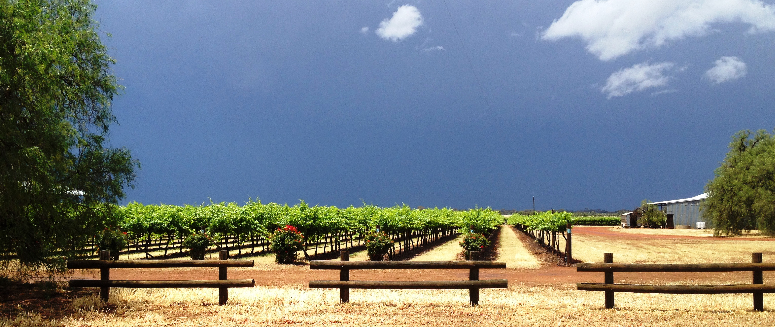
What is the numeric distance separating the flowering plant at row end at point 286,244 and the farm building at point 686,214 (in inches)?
2202

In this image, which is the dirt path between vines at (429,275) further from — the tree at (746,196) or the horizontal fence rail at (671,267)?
the tree at (746,196)

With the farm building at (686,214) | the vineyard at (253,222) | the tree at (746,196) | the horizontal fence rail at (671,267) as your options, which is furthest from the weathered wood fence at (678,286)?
the farm building at (686,214)

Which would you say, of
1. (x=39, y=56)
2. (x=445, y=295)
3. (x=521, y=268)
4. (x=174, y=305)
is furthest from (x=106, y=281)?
(x=521, y=268)

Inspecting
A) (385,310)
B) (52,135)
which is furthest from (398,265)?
(52,135)

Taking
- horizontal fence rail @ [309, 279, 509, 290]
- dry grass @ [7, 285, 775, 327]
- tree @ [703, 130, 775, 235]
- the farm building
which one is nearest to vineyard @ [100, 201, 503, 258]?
dry grass @ [7, 285, 775, 327]

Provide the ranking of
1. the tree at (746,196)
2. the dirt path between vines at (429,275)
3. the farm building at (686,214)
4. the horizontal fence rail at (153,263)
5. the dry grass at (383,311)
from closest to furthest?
1. the dry grass at (383,311)
2. the horizontal fence rail at (153,263)
3. the dirt path between vines at (429,275)
4. the tree at (746,196)
5. the farm building at (686,214)

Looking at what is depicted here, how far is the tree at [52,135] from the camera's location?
9.12m

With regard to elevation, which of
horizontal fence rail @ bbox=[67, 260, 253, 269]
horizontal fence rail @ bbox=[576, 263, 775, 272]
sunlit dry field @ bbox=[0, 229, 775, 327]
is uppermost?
horizontal fence rail @ bbox=[67, 260, 253, 269]

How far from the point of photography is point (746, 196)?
40.5 meters

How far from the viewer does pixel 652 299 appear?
11688 mm

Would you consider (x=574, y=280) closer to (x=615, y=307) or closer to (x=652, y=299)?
(x=652, y=299)

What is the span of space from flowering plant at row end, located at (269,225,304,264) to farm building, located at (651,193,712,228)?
55.9 m

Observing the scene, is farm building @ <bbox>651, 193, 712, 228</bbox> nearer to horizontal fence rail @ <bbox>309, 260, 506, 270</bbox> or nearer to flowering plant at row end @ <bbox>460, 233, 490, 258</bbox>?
flowering plant at row end @ <bbox>460, 233, 490, 258</bbox>

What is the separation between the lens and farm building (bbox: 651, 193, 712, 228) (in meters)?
64.1
